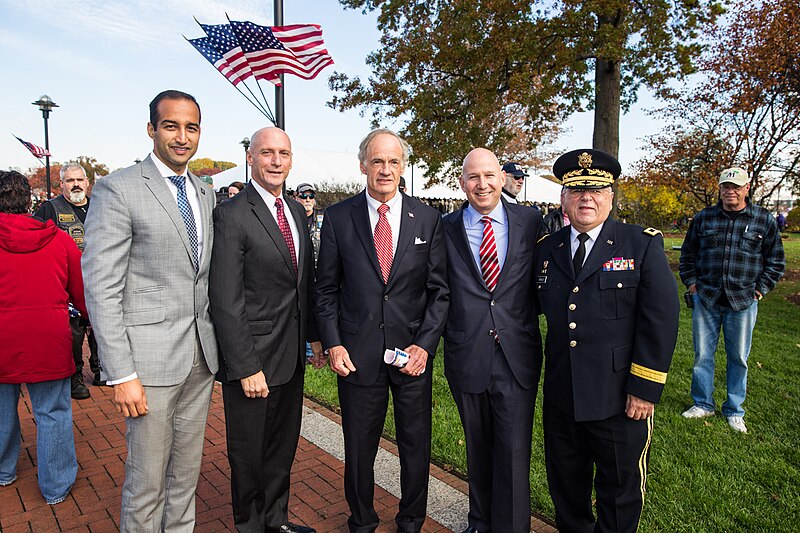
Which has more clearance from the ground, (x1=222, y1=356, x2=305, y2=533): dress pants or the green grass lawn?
(x1=222, y1=356, x2=305, y2=533): dress pants

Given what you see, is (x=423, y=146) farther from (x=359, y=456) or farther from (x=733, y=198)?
(x=359, y=456)

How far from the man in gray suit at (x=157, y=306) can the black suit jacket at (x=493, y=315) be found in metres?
1.36

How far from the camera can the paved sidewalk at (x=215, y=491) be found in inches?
128

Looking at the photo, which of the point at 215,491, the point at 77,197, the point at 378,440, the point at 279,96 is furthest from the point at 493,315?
the point at 279,96

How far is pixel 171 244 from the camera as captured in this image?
2.48m

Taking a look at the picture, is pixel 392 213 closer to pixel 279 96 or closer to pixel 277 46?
pixel 279 96

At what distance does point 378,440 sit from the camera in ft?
10.0

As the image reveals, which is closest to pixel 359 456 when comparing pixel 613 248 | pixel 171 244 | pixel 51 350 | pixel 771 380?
pixel 171 244

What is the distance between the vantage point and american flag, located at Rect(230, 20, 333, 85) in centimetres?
694

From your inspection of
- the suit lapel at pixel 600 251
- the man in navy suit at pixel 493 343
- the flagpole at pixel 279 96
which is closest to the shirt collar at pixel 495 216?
the man in navy suit at pixel 493 343

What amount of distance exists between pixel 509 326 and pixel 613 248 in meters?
0.70

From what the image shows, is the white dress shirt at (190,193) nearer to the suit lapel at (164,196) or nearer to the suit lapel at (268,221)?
the suit lapel at (164,196)

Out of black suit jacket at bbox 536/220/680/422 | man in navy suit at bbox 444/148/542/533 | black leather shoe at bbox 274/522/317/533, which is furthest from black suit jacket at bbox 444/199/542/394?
black leather shoe at bbox 274/522/317/533

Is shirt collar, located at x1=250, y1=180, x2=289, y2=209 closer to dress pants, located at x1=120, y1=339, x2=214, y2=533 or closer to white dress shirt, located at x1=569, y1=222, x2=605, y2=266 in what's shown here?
dress pants, located at x1=120, y1=339, x2=214, y2=533
